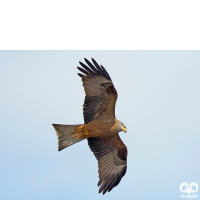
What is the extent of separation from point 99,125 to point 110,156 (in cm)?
131

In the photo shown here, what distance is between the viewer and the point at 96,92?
1208cm

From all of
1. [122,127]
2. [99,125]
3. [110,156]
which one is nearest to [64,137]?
[99,125]

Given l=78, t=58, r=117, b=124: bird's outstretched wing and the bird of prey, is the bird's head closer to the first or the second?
the bird of prey

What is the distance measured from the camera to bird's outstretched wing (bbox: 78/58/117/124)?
12.0 meters

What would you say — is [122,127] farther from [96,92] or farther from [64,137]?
[64,137]

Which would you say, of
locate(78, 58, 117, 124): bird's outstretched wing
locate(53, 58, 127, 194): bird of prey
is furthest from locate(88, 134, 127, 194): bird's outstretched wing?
locate(78, 58, 117, 124): bird's outstretched wing

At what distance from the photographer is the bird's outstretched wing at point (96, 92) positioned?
12.0m

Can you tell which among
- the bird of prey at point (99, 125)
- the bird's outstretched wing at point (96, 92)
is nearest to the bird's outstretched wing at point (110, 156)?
the bird of prey at point (99, 125)

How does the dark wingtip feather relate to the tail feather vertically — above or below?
above

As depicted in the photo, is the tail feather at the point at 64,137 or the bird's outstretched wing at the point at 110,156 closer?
the tail feather at the point at 64,137

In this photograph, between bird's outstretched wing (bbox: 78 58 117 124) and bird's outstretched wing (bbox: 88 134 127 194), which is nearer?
bird's outstretched wing (bbox: 78 58 117 124)

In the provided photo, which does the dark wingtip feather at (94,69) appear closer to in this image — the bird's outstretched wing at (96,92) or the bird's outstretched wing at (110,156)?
the bird's outstretched wing at (96,92)
